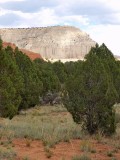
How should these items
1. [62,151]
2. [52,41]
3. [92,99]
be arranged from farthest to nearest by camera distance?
[52,41]
[92,99]
[62,151]

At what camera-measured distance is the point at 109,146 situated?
14680mm

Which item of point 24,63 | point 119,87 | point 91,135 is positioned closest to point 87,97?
point 91,135

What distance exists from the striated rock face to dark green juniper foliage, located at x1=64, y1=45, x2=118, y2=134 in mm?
148558

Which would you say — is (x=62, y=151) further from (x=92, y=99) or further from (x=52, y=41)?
(x=52, y=41)

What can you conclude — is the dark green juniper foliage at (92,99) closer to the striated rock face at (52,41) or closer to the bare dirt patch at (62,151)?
the bare dirt patch at (62,151)

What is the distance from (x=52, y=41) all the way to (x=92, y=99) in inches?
6220

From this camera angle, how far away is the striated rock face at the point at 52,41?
169m

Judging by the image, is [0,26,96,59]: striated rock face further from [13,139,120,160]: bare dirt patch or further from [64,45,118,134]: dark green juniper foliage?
[13,139,120,160]: bare dirt patch

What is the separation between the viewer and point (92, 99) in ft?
56.4

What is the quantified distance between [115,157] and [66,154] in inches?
59.1

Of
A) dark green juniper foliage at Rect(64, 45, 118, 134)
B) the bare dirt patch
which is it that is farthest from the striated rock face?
the bare dirt patch

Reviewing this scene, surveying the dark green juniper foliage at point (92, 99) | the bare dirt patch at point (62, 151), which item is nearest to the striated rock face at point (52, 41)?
the dark green juniper foliage at point (92, 99)

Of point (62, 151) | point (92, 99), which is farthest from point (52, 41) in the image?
point (62, 151)

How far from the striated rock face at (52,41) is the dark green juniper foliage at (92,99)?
487ft
